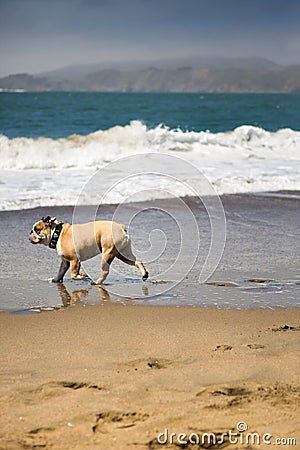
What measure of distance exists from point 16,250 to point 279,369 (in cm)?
489

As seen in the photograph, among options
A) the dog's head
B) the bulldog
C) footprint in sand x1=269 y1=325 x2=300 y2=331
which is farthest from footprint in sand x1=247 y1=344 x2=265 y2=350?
the dog's head

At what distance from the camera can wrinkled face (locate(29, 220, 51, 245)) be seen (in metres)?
6.76

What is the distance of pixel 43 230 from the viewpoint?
6.77 metres

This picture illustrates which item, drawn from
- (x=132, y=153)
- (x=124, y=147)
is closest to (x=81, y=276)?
(x=132, y=153)

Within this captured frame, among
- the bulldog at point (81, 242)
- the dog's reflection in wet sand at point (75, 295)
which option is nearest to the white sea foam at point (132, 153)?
the bulldog at point (81, 242)

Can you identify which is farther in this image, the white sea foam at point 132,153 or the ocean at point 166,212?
the white sea foam at point 132,153

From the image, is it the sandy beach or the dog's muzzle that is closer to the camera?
the sandy beach

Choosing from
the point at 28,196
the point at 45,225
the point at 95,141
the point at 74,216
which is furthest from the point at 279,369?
the point at 95,141

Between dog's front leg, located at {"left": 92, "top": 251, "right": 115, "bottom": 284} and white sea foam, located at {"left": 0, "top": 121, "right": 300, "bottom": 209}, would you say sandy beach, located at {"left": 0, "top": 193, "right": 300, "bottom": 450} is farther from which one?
white sea foam, located at {"left": 0, "top": 121, "right": 300, "bottom": 209}

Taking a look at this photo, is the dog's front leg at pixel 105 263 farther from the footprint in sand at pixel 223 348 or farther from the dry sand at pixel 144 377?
the footprint in sand at pixel 223 348

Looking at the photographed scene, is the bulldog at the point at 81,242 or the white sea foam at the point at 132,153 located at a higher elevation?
the white sea foam at the point at 132,153

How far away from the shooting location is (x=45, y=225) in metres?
6.75

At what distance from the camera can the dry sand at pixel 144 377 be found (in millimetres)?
3266

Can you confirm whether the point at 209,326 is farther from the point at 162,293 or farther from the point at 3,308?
the point at 3,308
